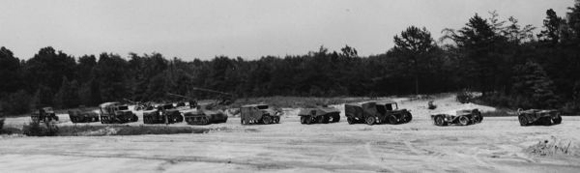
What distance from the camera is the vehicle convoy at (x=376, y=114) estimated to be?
112ft

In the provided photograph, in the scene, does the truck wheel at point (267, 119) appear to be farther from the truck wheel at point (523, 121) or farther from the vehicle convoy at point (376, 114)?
the truck wheel at point (523, 121)

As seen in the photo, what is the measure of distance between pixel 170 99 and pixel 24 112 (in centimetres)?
2677

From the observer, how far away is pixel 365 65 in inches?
3521

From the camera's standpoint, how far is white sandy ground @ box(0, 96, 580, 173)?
17.9 metres

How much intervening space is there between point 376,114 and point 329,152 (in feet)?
44.4

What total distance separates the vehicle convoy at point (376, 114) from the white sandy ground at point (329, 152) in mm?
2952

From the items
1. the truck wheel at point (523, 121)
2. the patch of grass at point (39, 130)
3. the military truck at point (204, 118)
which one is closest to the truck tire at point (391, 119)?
the truck wheel at point (523, 121)

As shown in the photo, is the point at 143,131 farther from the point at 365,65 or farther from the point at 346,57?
the point at 346,57

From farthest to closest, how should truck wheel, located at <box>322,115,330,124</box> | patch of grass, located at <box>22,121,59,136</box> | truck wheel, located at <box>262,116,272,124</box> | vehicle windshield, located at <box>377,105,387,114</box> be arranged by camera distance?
1. truck wheel, located at <box>262,116,272,124</box>
2. patch of grass, located at <box>22,121,59,136</box>
3. truck wheel, located at <box>322,115,330,124</box>
4. vehicle windshield, located at <box>377,105,387,114</box>

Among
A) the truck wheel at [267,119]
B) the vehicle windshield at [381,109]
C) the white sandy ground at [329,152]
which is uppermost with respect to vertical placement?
the vehicle windshield at [381,109]

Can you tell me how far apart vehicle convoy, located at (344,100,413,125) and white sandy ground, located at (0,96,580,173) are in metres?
2.95

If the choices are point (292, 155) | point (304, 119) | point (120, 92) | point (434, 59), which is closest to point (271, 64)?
point (434, 59)

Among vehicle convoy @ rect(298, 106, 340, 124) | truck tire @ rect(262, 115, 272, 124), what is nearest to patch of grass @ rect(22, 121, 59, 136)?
truck tire @ rect(262, 115, 272, 124)

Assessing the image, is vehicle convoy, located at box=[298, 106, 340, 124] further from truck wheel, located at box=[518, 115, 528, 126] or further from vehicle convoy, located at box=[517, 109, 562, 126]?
vehicle convoy, located at box=[517, 109, 562, 126]
